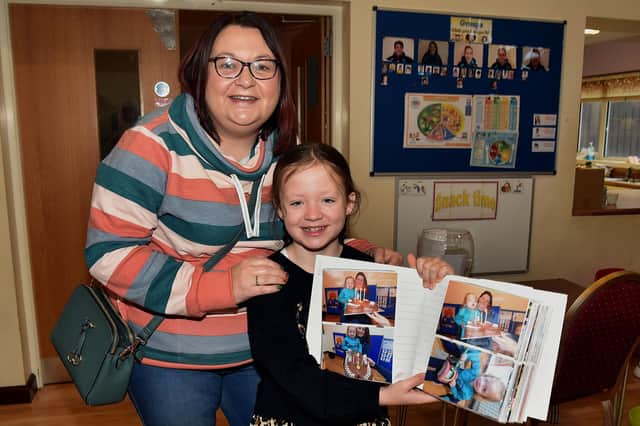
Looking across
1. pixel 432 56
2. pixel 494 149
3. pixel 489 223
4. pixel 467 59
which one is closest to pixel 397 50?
pixel 432 56

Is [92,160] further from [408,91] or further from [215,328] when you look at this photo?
[215,328]

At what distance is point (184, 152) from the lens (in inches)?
38.4

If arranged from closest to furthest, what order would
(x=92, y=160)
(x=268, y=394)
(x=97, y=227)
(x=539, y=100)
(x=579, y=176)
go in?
1. (x=97, y=227)
2. (x=268, y=394)
3. (x=92, y=160)
4. (x=539, y=100)
5. (x=579, y=176)

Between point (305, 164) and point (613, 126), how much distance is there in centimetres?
729

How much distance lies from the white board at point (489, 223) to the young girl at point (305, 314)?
1.78 metres

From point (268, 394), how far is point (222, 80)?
25.1 inches

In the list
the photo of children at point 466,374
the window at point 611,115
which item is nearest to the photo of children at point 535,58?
the photo of children at point 466,374

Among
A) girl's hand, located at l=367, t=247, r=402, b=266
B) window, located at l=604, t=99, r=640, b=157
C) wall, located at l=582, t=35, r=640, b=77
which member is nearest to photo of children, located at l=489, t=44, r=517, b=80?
girl's hand, located at l=367, t=247, r=402, b=266

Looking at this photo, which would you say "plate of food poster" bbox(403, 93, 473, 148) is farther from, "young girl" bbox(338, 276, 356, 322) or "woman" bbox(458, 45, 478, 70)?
"young girl" bbox(338, 276, 356, 322)

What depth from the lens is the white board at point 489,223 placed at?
2.84m

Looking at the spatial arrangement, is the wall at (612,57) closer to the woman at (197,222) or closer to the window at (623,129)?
the window at (623,129)

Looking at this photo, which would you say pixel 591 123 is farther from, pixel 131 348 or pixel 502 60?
pixel 131 348

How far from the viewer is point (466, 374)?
0.87 metres

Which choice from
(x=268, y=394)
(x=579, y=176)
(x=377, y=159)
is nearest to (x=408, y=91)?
(x=377, y=159)
